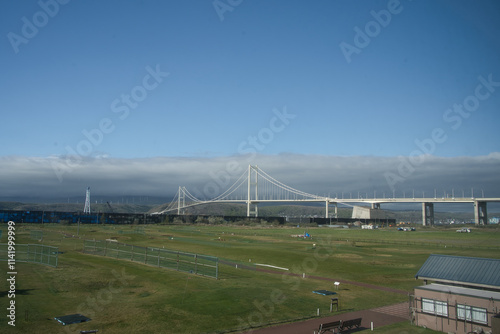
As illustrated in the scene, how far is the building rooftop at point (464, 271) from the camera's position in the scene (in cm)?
1653

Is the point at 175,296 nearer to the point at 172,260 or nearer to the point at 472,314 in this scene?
the point at 172,260

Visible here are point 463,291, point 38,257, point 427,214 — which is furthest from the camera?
point 427,214

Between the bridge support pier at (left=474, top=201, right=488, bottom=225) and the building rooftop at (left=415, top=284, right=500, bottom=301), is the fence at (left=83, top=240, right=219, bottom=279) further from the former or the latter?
the bridge support pier at (left=474, top=201, right=488, bottom=225)

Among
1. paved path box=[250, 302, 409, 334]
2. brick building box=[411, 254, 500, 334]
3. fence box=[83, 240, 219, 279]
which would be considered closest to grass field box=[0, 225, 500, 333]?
paved path box=[250, 302, 409, 334]

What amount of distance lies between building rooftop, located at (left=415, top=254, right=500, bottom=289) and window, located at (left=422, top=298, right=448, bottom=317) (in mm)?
1513

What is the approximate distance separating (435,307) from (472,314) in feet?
5.12

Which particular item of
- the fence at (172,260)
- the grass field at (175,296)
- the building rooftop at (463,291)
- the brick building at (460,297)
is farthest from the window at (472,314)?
the fence at (172,260)

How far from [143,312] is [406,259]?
3254cm

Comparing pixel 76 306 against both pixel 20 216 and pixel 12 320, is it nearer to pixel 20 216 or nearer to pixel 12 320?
pixel 12 320

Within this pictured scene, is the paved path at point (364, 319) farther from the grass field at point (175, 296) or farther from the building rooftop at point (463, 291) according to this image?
the building rooftop at point (463, 291)

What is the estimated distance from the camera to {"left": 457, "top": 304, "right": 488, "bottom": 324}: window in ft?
49.5

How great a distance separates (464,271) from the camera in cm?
1755

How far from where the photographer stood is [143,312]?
18.2 m

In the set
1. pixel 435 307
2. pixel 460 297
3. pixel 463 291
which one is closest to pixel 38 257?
pixel 435 307
